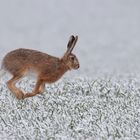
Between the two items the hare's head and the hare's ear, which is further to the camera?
the hare's head

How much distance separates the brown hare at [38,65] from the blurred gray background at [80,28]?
25.8ft

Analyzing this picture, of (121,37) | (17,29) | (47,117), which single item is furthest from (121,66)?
(47,117)

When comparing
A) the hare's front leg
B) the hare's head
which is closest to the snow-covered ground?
the hare's front leg

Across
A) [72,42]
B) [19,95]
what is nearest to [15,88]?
[19,95]

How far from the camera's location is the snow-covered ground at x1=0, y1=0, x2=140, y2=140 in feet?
27.2

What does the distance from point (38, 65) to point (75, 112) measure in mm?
1859

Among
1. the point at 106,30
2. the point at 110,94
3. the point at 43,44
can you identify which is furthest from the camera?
the point at 106,30

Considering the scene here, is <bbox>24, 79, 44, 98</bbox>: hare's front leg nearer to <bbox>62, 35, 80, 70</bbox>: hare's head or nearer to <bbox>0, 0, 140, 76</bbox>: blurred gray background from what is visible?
<bbox>62, 35, 80, 70</bbox>: hare's head

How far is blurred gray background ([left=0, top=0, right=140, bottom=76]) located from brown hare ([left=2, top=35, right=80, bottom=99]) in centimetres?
787

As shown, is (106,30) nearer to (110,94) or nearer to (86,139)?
(110,94)

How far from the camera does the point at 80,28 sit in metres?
26.3

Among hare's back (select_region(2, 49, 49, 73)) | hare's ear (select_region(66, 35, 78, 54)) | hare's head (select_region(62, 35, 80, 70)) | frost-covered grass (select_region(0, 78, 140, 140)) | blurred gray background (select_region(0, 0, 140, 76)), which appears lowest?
frost-covered grass (select_region(0, 78, 140, 140))

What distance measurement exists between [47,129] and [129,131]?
100 centimetres

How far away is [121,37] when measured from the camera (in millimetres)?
24375
